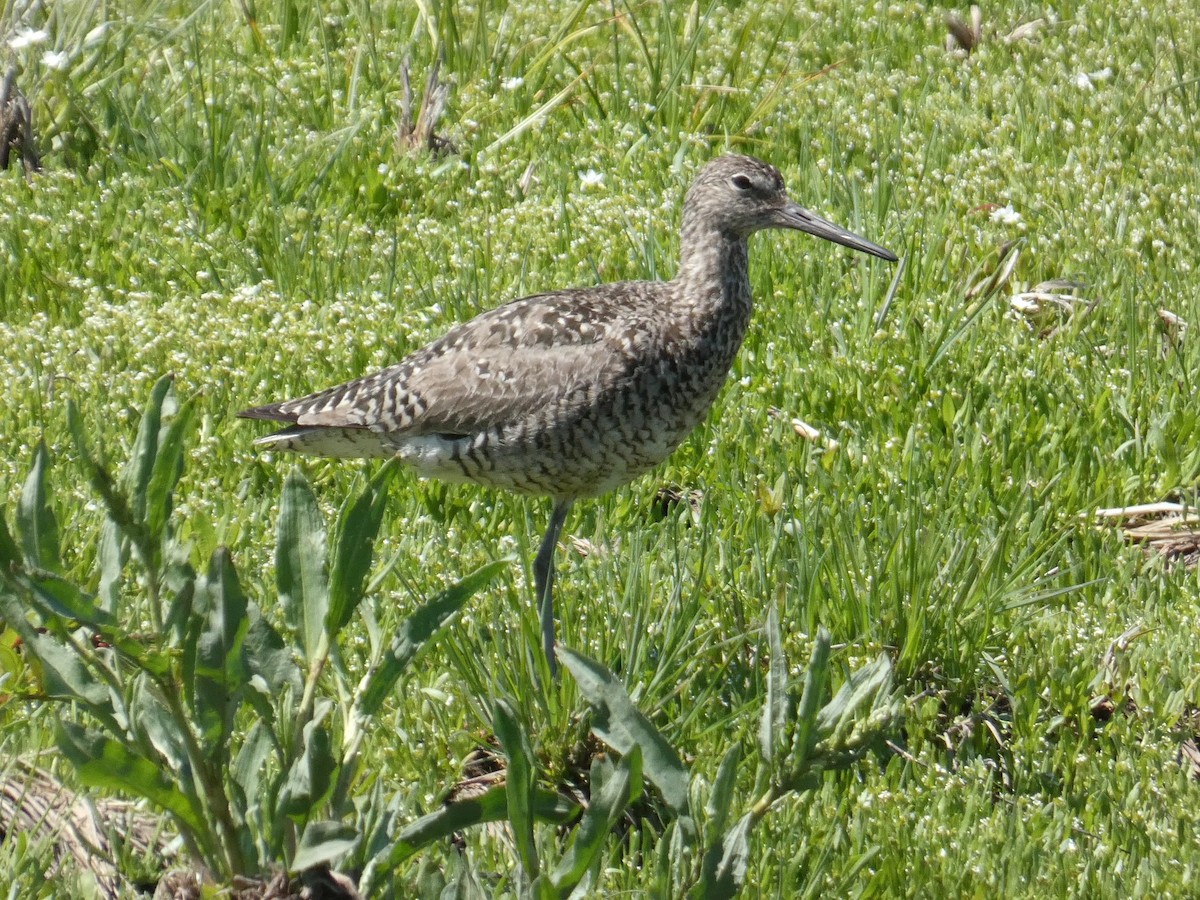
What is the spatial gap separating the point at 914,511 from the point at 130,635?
2.72 metres

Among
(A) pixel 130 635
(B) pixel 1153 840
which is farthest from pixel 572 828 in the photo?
(A) pixel 130 635

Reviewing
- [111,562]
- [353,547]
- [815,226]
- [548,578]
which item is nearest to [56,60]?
[815,226]

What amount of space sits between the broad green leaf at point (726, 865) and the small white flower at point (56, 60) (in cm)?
570

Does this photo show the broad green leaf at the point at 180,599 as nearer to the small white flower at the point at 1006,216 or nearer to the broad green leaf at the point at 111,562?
the broad green leaf at the point at 111,562

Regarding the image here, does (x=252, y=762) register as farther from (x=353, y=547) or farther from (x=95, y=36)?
(x=95, y=36)

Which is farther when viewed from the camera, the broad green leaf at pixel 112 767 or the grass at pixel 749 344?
the grass at pixel 749 344

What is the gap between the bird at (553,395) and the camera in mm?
4711

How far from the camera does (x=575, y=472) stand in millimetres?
4727

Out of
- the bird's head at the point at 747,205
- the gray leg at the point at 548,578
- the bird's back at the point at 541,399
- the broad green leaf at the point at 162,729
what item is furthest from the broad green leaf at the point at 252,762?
the bird's head at the point at 747,205

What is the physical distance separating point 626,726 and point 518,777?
0.70 feet

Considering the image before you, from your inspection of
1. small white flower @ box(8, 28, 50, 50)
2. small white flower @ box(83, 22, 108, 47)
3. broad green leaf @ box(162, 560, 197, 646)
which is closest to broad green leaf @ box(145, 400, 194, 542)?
broad green leaf @ box(162, 560, 197, 646)

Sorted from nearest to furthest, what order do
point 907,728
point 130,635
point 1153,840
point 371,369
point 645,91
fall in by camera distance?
point 130,635
point 1153,840
point 907,728
point 371,369
point 645,91

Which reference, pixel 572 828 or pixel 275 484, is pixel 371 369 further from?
pixel 572 828

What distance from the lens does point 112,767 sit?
101 inches
